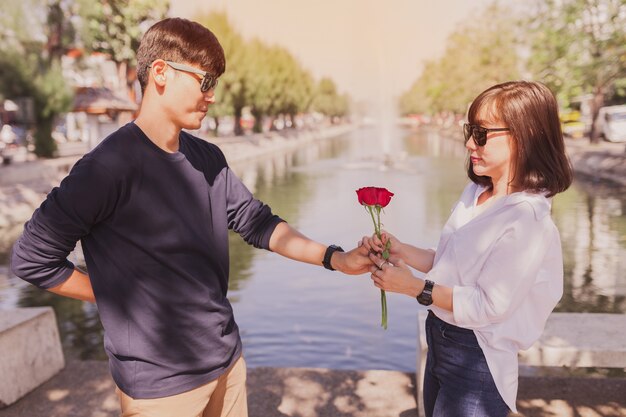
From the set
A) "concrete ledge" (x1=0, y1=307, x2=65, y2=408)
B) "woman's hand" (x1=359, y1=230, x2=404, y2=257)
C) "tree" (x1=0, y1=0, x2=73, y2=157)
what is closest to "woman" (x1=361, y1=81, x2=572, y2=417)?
"woman's hand" (x1=359, y1=230, x2=404, y2=257)

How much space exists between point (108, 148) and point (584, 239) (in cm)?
1209

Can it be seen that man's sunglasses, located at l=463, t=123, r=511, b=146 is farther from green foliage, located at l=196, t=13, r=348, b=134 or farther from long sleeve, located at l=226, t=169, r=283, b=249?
green foliage, located at l=196, t=13, r=348, b=134

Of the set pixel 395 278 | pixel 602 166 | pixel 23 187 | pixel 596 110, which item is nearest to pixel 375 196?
pixel 395 278

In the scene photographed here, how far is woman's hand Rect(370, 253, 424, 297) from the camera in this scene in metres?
2.38

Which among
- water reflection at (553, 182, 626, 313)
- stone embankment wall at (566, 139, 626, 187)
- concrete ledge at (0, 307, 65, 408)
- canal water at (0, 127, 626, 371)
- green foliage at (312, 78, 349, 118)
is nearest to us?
concrete ledge at (0, 307, 65, 408)

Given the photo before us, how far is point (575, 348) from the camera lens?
13.6 ft

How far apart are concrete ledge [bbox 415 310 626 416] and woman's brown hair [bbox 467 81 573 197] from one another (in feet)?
6.96

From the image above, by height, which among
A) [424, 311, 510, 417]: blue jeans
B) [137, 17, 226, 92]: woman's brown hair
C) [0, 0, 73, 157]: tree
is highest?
[0, 0, 73, 157]: tree

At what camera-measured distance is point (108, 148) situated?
6.73ft

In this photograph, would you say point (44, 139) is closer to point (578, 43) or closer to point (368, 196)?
point (578, 43)

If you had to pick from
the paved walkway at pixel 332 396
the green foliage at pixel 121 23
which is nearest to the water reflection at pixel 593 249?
the paved walkway at pixel 332 396

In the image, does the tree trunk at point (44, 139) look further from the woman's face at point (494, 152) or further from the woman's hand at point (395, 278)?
the woman's face at point (494, 152)

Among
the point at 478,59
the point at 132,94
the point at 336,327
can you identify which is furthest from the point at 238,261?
the point at 478,59

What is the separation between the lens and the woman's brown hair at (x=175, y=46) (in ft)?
7.00
